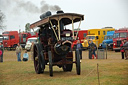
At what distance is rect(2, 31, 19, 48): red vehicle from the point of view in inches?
1732

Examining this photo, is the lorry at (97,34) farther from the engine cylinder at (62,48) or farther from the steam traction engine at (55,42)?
the engine cylinder at (62,48)

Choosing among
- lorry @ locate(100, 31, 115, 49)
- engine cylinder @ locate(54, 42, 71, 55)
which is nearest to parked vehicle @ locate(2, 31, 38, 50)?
lorry @ locate(100, 31, 115, 49)

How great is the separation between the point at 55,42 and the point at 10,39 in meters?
32.6

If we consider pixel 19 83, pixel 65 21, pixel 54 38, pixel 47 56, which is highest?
pixel 65 21

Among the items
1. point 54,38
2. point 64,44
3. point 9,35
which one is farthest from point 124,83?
point 9,35

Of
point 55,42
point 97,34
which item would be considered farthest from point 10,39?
point 55,42

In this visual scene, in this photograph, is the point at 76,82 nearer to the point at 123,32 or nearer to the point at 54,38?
the point at 54,38

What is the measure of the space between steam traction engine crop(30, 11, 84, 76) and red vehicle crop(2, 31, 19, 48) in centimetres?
3075

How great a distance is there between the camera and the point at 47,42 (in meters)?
13.4

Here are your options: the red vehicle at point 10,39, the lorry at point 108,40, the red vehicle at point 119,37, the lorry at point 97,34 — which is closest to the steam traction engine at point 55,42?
the red vehicle at point 119,37

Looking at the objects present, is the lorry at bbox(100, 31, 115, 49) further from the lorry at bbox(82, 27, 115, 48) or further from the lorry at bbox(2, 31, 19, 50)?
the lorry at bbox(2, 31, 19, 50)

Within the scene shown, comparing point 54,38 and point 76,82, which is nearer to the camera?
point 76,82

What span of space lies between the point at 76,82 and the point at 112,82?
4.15ft

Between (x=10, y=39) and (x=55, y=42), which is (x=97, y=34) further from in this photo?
(x=55, y=42)
